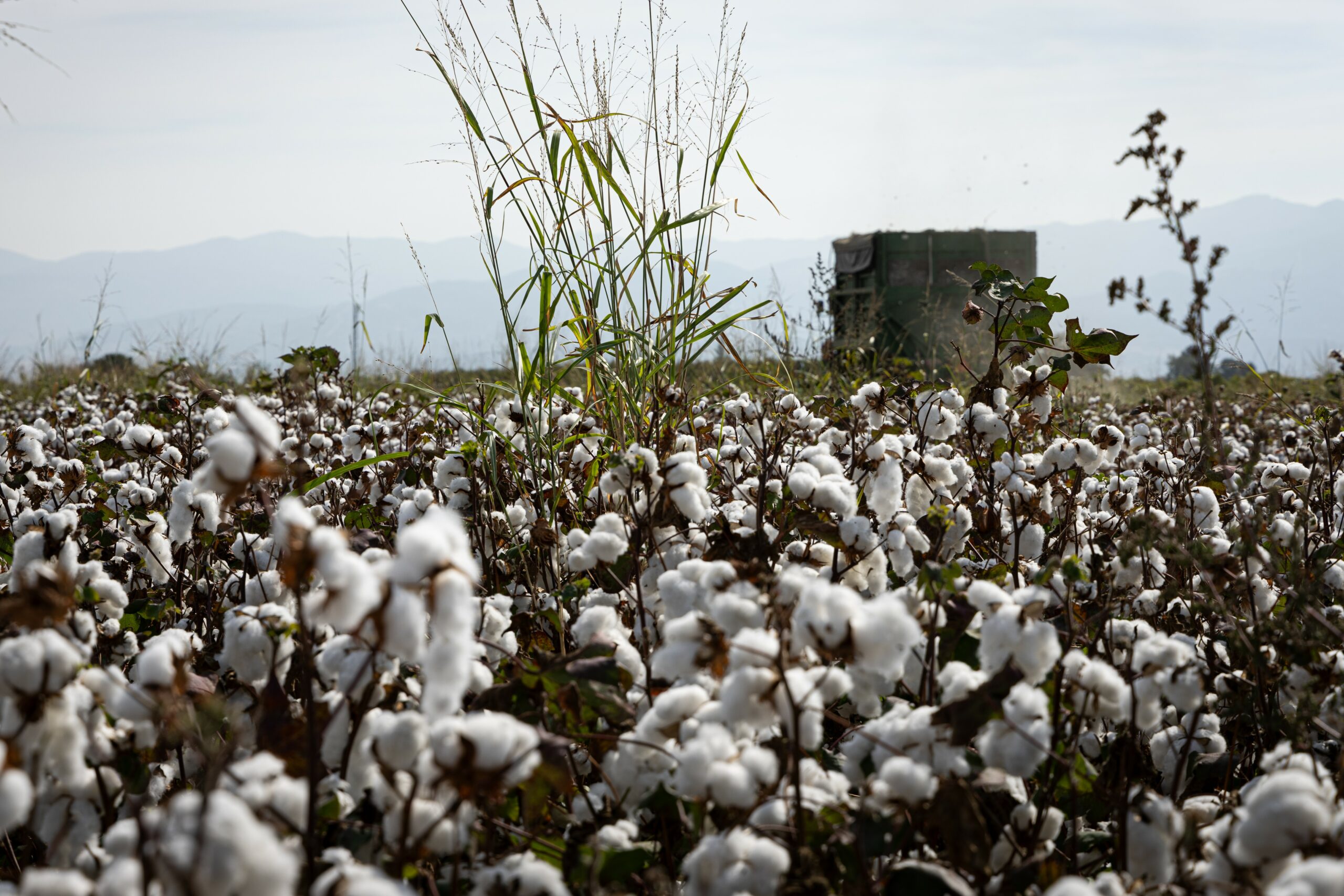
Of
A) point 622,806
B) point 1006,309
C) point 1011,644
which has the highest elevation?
point 1006,309

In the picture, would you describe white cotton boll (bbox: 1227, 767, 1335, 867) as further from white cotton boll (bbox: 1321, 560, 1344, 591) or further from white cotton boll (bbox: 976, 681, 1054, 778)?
white cotton boll (bbox: 1321, 560, 1344, 591)

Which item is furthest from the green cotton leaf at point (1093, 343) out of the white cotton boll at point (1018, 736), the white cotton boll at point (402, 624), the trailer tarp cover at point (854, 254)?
the trailer tarp cover at point (854, 254)

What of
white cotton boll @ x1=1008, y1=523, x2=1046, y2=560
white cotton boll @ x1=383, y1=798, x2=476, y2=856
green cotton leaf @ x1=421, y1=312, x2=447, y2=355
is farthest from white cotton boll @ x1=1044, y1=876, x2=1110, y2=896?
green cotton leaf @ x1=421, y1=312, x2=447, y2=355

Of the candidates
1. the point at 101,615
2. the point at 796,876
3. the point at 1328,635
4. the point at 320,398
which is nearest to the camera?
the point at 796,876

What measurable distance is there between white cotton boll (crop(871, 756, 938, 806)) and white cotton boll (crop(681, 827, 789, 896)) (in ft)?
0.45

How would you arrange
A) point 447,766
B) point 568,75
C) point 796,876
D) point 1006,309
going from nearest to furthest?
point 447,766
point 796,876
point 1006,309
point 568,75

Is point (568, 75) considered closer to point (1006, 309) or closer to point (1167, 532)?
point (1006, 309)

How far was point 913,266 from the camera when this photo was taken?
16.1 metres

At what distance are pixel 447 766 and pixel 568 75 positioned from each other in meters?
3.13

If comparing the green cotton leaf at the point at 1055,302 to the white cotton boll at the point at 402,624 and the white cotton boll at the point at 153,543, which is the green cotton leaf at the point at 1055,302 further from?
the white cotton boll at the point at 153,543

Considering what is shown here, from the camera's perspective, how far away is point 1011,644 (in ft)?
4.23

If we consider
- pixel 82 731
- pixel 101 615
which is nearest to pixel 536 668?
pixel 82 731

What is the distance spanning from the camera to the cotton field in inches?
40.4

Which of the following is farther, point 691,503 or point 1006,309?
point 1006,309
